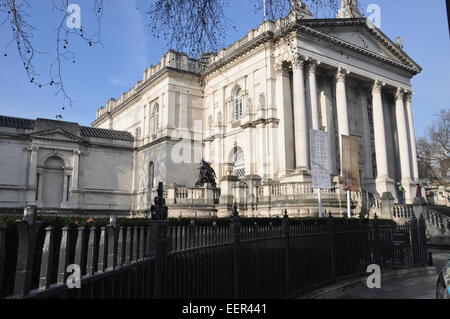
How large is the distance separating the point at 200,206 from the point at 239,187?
305cm

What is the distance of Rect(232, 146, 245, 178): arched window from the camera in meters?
30.6

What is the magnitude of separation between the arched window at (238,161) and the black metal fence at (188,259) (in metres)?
20.3

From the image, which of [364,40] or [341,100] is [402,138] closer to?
[341,100]

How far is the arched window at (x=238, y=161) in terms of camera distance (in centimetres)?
3062

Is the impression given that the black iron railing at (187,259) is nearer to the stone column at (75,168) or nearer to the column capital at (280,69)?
the column capital at (280,69)

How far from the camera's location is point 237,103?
32.2 metres

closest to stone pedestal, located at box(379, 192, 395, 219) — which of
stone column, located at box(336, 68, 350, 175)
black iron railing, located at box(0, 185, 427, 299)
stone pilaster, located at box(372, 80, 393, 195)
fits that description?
stone pilaster, located at box(372, 80, 393, 195)

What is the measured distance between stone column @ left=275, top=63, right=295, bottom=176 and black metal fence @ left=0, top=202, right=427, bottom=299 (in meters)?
16.0

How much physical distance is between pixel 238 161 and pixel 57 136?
15.4 metres

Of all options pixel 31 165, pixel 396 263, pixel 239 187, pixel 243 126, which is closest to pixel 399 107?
pixel 243 126

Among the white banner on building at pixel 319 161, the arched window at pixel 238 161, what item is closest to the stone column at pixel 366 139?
the arched window at pixel 238 161

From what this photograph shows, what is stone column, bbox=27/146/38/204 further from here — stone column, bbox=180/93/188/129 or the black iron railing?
the black iron railing

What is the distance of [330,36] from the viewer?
92.7ft

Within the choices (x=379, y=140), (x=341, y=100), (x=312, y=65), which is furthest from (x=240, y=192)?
(x=379, y=140)
